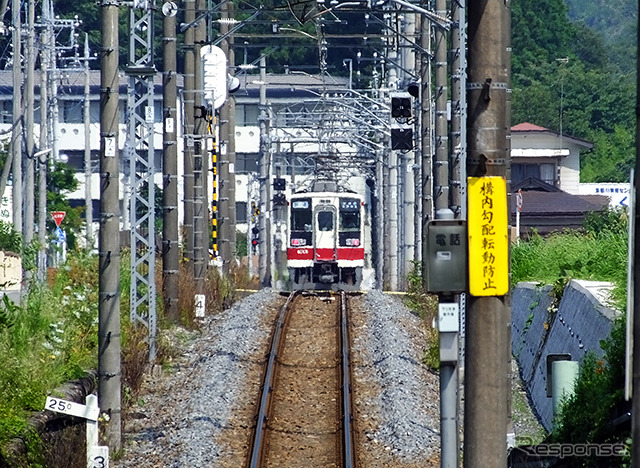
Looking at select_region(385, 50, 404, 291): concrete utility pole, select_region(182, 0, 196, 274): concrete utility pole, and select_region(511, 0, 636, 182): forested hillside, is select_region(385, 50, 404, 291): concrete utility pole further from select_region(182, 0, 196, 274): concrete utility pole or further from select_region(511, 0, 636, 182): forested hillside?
select_region(511, 0, 636, 182): forested hillside

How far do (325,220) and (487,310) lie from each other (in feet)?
90.2

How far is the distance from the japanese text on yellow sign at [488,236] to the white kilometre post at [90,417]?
4174mm

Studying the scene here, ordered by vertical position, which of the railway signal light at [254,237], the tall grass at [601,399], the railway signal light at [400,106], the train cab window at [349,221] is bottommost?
the railway signal light at [254,237]

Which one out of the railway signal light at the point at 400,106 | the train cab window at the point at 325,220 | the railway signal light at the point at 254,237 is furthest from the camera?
the railway signal light at the point at 254,237

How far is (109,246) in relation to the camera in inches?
511

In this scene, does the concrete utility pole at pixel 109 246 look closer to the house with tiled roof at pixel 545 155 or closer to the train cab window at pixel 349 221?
the train cab window at pixel 349 221

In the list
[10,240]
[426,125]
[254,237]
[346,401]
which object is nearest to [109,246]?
[346,401]

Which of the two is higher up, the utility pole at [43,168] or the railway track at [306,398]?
the utility pole at [43,168]

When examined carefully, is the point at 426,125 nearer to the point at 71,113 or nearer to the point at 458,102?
the point at 458,102

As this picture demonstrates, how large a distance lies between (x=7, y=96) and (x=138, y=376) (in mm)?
51094

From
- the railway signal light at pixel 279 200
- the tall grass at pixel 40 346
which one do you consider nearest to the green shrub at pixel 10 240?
the tall grass at pixel 40 346

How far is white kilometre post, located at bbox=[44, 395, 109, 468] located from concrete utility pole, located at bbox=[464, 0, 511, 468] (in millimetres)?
3834

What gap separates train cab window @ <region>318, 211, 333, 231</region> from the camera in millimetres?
35000

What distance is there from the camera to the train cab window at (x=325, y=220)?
115ft
